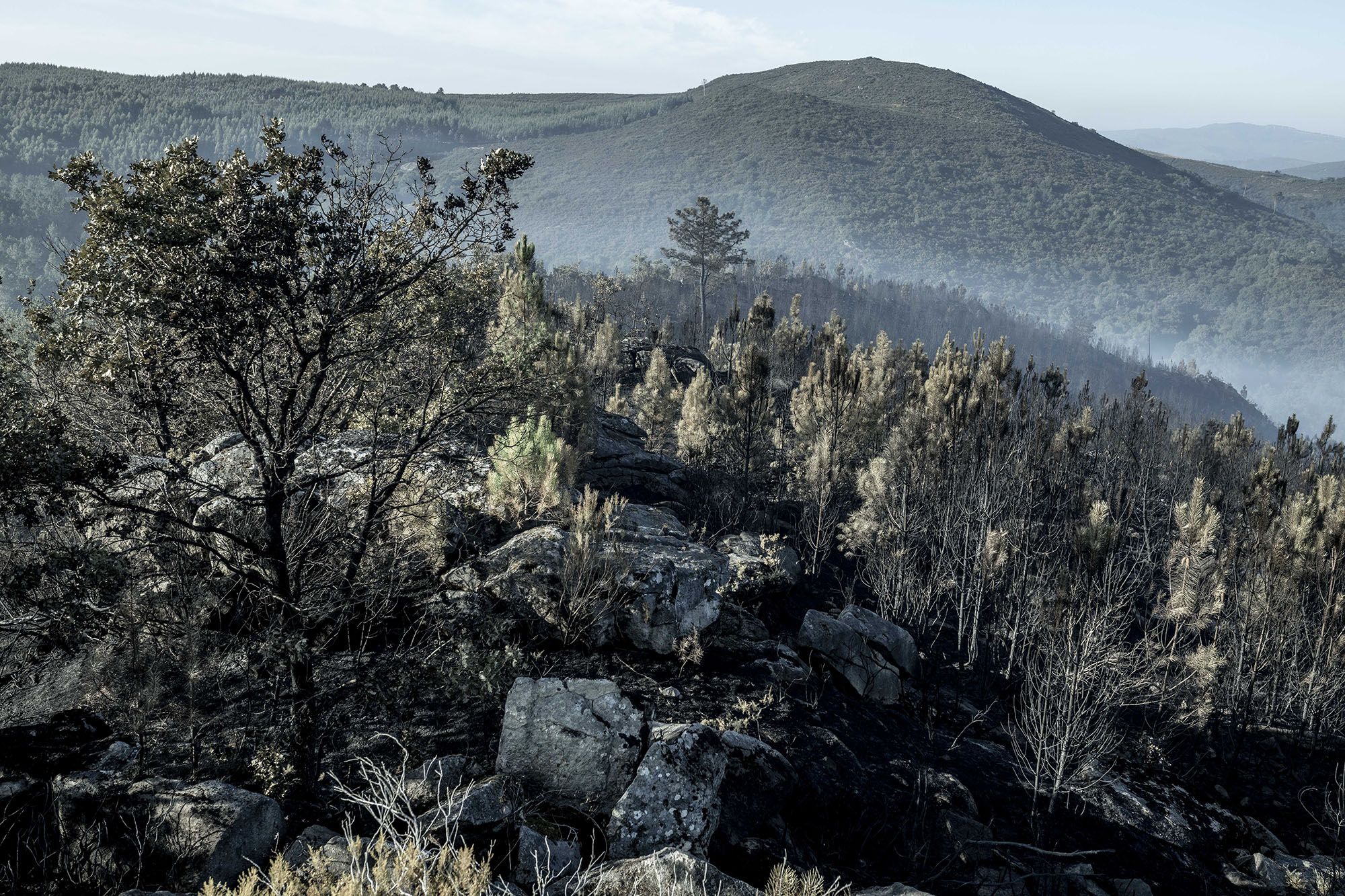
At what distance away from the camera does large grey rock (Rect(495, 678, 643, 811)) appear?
695 cm

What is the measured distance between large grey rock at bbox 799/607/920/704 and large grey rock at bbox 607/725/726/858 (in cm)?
596

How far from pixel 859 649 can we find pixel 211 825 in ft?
32.8

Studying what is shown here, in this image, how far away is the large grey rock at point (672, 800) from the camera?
6348mm

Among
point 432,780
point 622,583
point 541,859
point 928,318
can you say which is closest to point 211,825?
point 432,780

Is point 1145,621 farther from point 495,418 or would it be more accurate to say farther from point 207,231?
point 207,231

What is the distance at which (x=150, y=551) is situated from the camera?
297 inches

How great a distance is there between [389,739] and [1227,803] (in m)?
15.4

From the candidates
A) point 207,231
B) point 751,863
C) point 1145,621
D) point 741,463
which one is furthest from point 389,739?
point 1145,621

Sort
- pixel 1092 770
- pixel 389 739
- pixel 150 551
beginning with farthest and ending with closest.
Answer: pixel 1092 770 < pixel 389 739 < pixel 150 551

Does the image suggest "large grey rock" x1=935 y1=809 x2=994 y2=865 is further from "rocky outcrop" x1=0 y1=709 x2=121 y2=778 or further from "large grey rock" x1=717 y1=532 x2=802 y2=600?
"rocky outcrop" x1=0 y1=709 x2=121 y2=778

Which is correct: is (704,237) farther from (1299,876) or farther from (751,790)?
(751,790)

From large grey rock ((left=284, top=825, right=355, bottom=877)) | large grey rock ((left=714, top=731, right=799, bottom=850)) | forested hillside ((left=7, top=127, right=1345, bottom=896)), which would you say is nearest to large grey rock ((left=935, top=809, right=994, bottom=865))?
forested hillside ((left=7, top=127, right=1345, bottom=896))

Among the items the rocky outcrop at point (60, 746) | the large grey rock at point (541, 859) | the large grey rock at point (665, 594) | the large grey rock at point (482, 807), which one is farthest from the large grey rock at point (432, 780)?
the large grey rock at point (665, 594)

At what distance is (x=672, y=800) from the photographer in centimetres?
655
